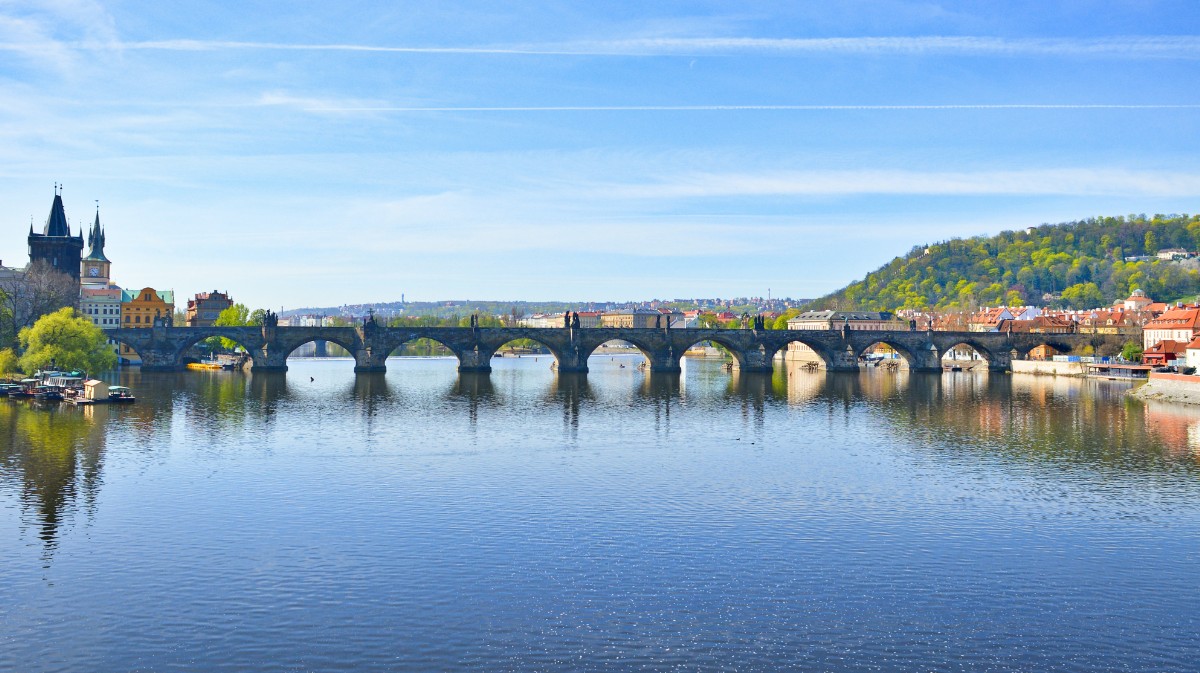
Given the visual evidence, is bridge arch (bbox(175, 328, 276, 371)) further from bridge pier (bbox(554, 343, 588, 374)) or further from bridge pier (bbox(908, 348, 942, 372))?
bridge pier (bbox(908, 348, 942, 372))

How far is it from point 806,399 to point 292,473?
50.3 m

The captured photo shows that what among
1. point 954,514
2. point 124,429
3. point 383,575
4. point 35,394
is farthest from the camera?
point 35,394

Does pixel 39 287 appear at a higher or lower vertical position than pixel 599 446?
higher

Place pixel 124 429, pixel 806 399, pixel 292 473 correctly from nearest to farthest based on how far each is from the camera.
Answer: pixel 292 473
pixel 124 429
pixel 806 399

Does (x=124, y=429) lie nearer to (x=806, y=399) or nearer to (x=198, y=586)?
(x=198, y=586)

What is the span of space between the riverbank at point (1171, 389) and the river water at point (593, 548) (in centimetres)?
→ 2144

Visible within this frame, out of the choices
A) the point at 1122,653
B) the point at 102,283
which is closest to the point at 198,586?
the point at 1122,653

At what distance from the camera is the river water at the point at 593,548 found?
2088 cm

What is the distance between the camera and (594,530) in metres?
30.8

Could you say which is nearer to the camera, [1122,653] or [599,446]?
[1122,653]

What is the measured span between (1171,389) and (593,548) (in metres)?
66.7

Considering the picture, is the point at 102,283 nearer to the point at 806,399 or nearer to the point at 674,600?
the point at 806,399

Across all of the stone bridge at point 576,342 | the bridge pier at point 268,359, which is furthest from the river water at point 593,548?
the bridge pier at point 268,359

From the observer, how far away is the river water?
2088 cm
